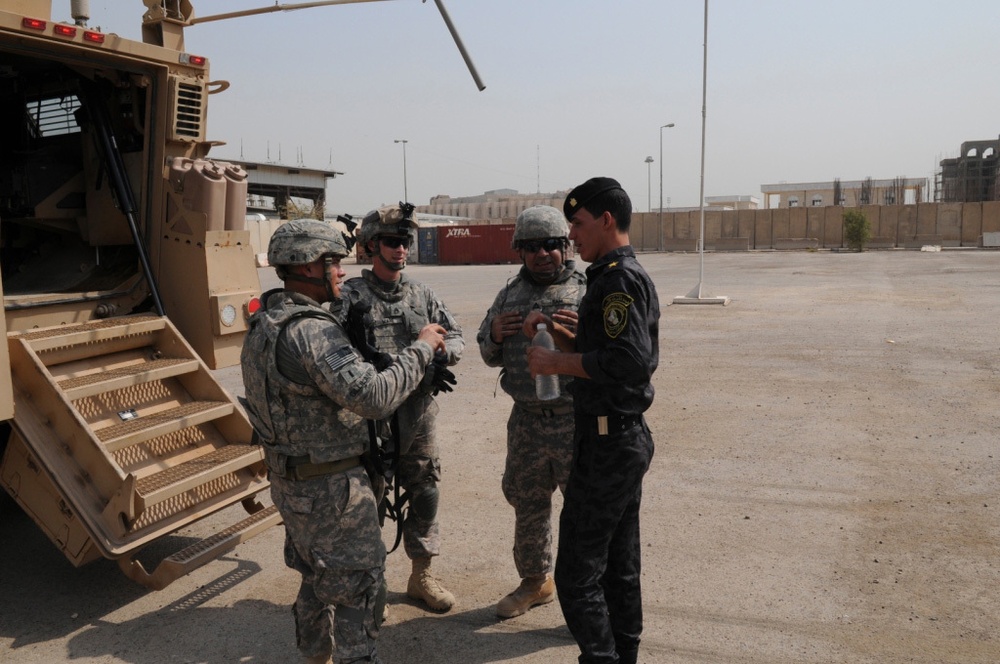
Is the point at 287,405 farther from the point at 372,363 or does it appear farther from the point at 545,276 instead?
the point at 545,276

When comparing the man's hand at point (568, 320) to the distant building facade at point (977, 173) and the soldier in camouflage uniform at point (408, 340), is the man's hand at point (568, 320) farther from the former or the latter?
the distant building facade at point (977, 173)

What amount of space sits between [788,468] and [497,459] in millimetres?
2169

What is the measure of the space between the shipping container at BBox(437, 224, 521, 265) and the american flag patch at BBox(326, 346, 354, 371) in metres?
35.8

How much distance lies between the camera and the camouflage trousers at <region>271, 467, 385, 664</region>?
301 centimetres

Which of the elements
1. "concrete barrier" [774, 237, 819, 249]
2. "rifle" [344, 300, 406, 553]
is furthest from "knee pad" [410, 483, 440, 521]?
"concrete barrier" [774, 237, 819, 249]

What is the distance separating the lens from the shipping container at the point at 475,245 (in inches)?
1534

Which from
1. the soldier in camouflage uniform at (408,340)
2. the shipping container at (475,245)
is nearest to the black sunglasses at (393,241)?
the soldier in camouflage uniform at (408,340)

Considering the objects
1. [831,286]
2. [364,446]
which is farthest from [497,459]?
[831,286]

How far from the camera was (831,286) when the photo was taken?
19.3 m

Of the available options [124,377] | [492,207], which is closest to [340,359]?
[124,377]

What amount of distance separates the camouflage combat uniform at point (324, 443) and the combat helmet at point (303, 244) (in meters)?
0.14

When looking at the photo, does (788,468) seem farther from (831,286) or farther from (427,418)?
(831,286)

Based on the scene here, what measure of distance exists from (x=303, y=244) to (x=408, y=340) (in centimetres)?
114

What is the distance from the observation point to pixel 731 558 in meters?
4.42
